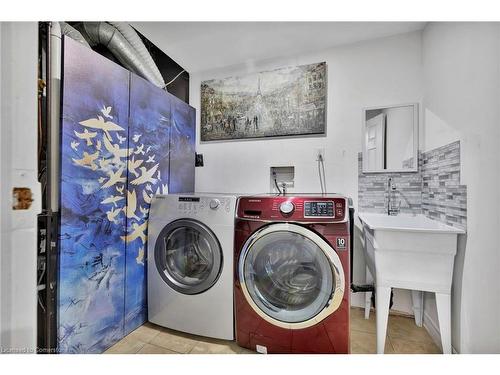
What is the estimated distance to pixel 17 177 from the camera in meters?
0.45

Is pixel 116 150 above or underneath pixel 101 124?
underneath

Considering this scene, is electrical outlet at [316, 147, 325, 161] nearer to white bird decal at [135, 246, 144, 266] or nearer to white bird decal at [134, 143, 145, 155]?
white bird decal at [134, 143, 145, 155]

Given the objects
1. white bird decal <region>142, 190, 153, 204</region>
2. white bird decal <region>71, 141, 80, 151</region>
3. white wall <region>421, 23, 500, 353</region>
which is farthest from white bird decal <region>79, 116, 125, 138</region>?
white wall <region>421, 23, 500, 353</region>

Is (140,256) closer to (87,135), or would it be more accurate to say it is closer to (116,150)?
(116,150)

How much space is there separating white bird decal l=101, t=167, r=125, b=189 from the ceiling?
1.23 m

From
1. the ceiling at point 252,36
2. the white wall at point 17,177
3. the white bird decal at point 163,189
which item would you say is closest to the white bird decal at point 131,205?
the white bird decal at point 163,189

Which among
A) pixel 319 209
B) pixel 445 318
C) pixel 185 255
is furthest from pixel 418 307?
pixel 185 255

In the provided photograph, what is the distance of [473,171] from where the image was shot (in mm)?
1214

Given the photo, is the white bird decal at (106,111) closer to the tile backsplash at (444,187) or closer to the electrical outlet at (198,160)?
the electrical outlet at (198,160)

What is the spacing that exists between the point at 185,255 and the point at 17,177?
1345 mm
